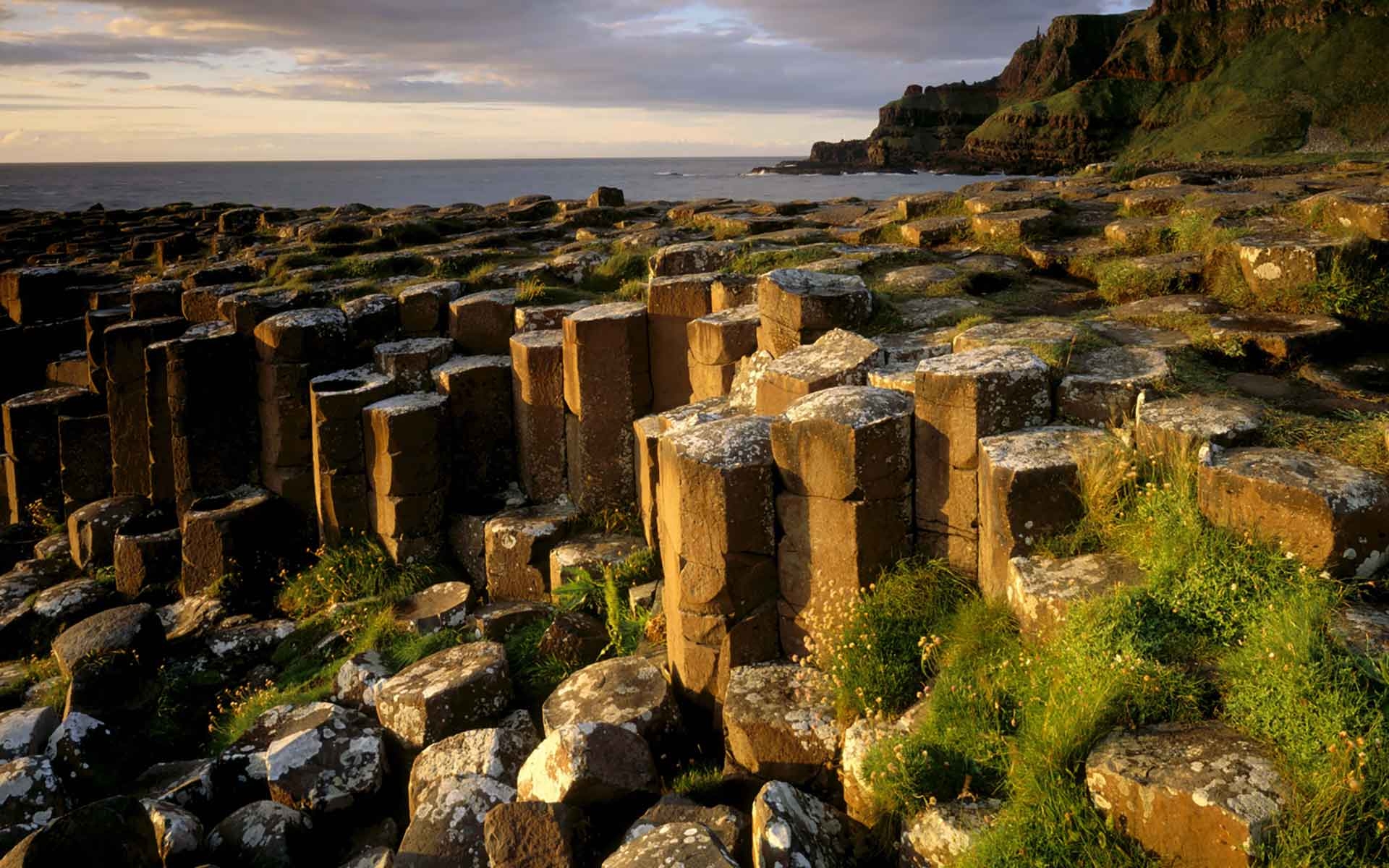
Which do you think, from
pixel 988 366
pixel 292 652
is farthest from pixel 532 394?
pixel 988 366

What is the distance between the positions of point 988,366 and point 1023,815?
10.6ft

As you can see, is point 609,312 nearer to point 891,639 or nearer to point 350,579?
point 350,579

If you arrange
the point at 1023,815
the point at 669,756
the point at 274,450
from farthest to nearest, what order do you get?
the point at 274,450
the point at 669,756
the point at 1023,815

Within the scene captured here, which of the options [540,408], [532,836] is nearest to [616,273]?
[540,408]

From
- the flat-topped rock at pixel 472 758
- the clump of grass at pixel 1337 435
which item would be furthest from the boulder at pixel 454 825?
the clump of grass at pixel 1337 435

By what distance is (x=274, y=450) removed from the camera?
13047mm

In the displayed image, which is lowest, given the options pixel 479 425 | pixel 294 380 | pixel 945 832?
pixel 945 832

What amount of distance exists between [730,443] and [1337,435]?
3876 millimetres

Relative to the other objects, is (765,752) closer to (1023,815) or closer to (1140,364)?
(1023,815)

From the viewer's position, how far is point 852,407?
6902 millimetres

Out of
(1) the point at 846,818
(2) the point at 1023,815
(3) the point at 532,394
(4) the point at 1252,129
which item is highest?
(4) the point at 1252,129

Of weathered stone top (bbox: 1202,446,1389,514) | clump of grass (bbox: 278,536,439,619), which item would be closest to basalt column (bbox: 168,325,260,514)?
clump of grass (bbox: 278,536,439,619)

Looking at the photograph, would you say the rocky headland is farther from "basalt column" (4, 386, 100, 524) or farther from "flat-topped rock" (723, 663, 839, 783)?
"flat-topped rock" (723, 663, 839, 783)

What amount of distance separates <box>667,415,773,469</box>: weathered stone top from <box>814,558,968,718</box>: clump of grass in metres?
1.20
